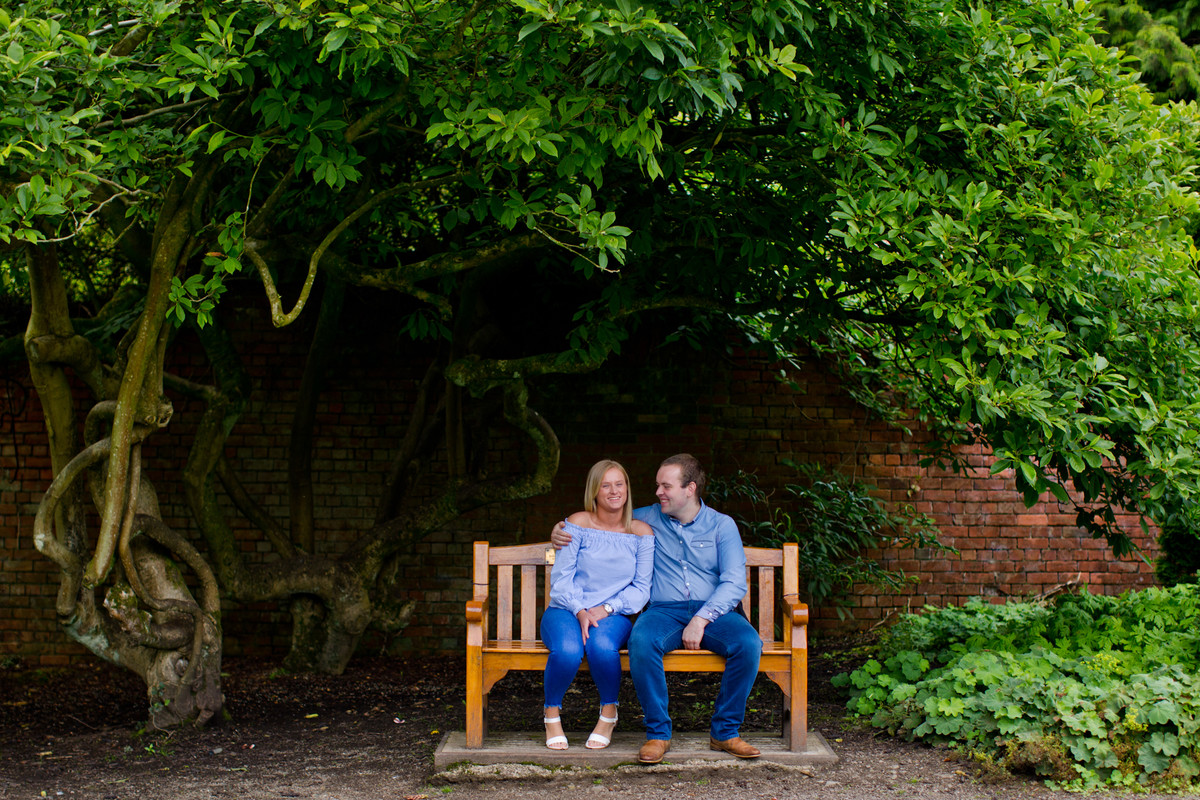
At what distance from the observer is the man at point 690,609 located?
4105mm

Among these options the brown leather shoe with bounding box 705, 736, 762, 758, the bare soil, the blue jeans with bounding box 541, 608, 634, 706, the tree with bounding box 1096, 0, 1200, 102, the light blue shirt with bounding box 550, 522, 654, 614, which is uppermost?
the tree with bounding box 1096, 0, 1200, 102

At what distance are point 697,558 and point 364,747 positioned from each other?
1886 mm

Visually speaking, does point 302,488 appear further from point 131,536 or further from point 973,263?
point 973,263

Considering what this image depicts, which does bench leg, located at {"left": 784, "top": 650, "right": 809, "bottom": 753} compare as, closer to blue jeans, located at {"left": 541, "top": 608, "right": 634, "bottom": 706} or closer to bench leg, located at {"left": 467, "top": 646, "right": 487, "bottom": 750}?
blue jeans, located at {"left": 541, "top": 608, "right": 634, "bottom": 706}

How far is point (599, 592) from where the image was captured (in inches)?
171

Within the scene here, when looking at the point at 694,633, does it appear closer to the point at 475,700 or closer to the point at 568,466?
the point at 475,700

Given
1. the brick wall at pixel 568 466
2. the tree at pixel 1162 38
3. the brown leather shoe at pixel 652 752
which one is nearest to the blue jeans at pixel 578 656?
the brown leather shoe at pixel 652 752

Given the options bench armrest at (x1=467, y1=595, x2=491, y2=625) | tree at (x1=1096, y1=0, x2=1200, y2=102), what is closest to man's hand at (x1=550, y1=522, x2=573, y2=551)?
bench armrest at (x1=467, y1=595, x2=491, y2=625)

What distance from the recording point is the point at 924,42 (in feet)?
13.3

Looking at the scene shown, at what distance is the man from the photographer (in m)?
4.11

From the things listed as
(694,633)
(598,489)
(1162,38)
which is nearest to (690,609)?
(694,633)

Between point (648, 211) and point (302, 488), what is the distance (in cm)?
324

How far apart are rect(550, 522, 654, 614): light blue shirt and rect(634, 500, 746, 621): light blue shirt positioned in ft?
0.28

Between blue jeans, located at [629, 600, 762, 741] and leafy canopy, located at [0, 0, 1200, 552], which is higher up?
leafy canopy, located at [0, 0, 1200, 552]
